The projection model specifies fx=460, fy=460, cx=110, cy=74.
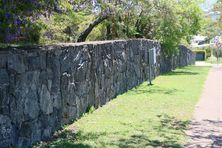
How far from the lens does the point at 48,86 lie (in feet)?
24.8

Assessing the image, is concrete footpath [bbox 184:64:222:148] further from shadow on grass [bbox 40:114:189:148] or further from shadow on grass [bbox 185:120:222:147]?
shadow on grass [bbox 40:114:189:148]

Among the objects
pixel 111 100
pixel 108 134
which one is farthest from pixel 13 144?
pixel 111 100

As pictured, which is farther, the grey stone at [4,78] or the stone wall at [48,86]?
the stone wall at [48,86]

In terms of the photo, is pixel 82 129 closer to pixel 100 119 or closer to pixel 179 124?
pixel 100 119

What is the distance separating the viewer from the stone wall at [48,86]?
6.29 metres

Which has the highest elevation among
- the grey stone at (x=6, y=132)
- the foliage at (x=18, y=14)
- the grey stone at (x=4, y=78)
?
the foliage at (x=18, y=14)

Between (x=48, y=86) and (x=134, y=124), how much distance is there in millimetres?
2185

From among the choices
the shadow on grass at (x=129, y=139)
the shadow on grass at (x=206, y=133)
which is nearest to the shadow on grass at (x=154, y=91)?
the shadow on grass at (x=206, y=133)

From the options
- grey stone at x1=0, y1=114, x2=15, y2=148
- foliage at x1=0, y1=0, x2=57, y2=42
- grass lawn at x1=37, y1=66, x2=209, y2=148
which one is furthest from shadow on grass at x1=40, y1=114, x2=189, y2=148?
foliage at x1=0, y1=0, x2=57, y2=42

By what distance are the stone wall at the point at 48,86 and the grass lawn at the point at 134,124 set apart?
1.00ft

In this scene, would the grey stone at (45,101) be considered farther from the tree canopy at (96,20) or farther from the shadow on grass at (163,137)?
the shadow on grass at (163,137)

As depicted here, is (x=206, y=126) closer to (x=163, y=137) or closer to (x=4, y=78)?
(x=163, y=137)

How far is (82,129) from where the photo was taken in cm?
827

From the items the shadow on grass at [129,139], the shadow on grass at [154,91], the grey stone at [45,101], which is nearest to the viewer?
the shadow on grass at [129,139]
